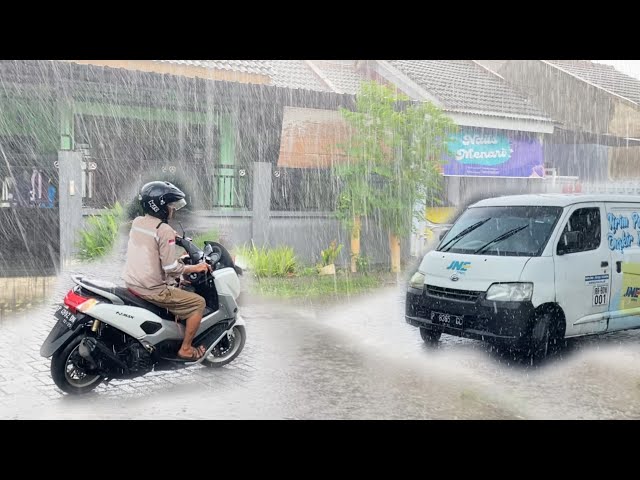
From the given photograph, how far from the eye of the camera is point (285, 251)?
1339 centimetres

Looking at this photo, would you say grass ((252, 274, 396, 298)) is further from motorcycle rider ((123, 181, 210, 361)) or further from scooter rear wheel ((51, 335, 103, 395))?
scooter rear wheel ((51, 335, 103, 395))

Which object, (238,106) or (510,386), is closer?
(510,386)

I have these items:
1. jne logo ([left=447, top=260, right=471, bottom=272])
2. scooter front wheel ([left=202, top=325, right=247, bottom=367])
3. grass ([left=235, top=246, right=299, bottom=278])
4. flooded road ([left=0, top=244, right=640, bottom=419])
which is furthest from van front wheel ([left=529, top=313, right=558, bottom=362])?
grass ([left=235, top=246, right=299, bottom=278])

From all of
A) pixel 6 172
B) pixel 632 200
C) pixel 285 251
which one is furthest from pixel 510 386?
pixel 6 172

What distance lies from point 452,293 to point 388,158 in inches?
279

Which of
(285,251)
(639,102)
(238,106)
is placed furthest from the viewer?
(639,102)

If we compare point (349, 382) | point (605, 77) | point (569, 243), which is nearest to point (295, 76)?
point (605, 77)

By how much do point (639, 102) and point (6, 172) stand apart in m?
19.1

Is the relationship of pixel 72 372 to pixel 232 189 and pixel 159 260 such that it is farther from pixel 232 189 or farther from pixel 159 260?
pixel 232 189

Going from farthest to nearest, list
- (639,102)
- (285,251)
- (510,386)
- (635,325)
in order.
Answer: (639,102)
(285,251)
(635,325)
(510,386)

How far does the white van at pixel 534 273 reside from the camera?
706 cm

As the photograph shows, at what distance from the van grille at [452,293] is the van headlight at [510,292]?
0.56 ft

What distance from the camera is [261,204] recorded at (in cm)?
1454

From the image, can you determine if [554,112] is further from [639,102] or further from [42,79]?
[42,79]
